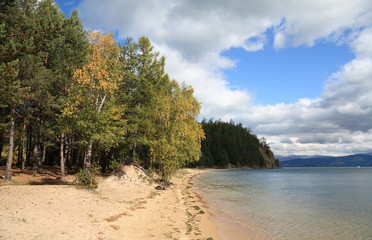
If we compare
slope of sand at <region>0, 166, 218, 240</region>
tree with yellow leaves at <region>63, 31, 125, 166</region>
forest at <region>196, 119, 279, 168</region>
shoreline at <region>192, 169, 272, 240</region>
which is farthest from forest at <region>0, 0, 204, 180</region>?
forest at <region>196, 119, 279, 168</region>

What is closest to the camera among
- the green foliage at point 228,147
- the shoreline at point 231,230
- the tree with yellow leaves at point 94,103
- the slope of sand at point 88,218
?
the slope of sand at point 88,218

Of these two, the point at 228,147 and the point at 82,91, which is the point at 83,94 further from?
the point at 228,147

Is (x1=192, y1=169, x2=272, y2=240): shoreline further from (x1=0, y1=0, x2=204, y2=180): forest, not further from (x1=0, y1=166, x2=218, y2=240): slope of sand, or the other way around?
(x1=0, y1=0, x2=204, y2=180): forest

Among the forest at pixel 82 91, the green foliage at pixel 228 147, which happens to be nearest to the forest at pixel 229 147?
the green foliage at pixel 228 147

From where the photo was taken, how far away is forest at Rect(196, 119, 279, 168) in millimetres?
136875

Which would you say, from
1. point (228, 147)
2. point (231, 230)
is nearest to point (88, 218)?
point (231, 230)

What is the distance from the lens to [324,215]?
1753 cm

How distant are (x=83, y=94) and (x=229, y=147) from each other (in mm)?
137325

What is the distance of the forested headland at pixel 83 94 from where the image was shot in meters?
19.3

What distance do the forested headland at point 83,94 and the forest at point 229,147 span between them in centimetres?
8872

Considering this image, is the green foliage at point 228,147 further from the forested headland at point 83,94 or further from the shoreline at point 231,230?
the shoreline at point 231,230

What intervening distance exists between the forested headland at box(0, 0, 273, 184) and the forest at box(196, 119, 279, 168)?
88.7 meters

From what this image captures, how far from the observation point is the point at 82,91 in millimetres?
20578

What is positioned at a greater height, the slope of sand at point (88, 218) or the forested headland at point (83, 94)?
the forested headland at point (83, 94)
